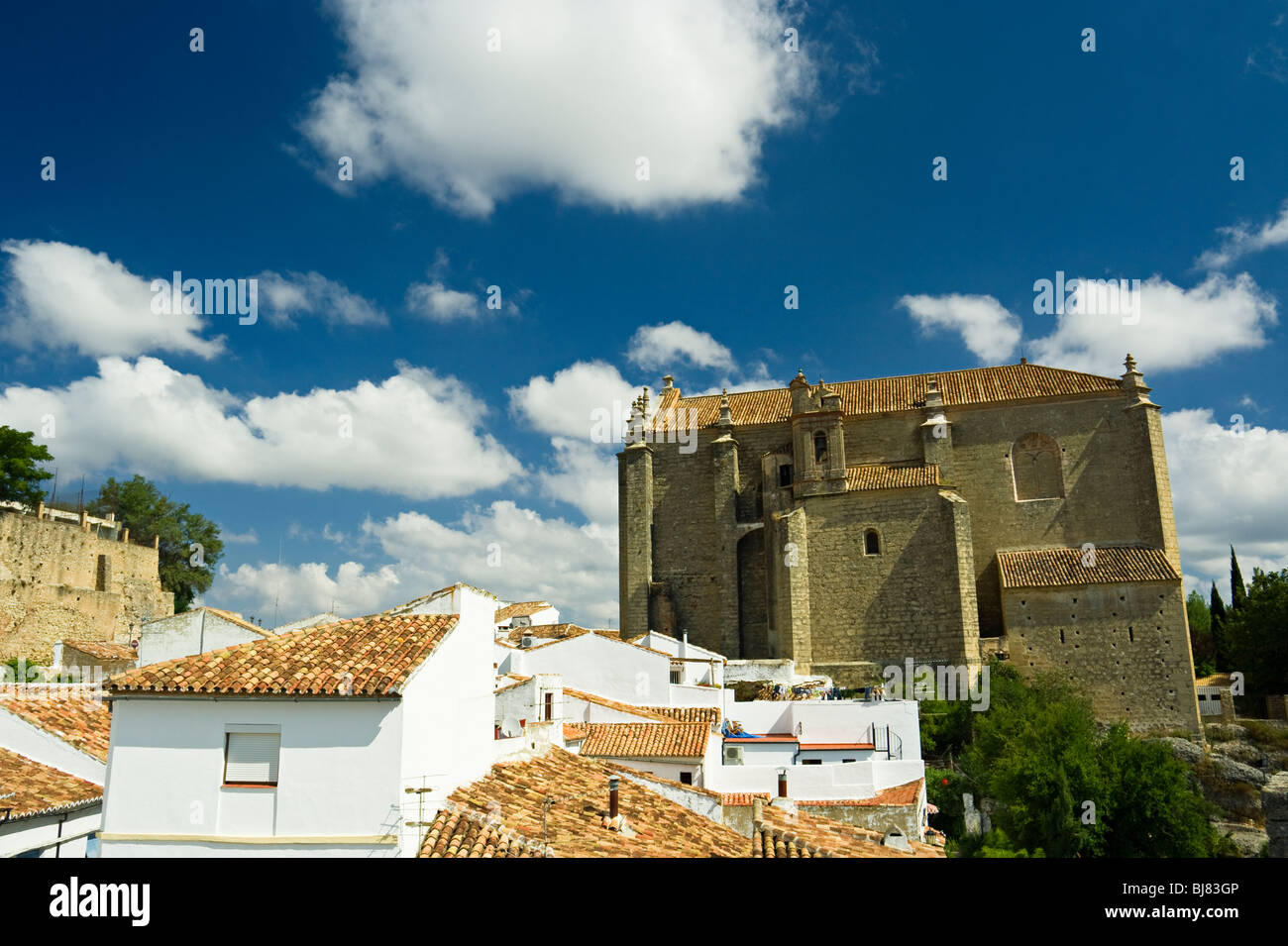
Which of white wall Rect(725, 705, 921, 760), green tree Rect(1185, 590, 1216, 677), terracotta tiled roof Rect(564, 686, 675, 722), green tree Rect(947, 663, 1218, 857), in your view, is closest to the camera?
terracotta tiled roof Rect(564, 686, 675, 722)

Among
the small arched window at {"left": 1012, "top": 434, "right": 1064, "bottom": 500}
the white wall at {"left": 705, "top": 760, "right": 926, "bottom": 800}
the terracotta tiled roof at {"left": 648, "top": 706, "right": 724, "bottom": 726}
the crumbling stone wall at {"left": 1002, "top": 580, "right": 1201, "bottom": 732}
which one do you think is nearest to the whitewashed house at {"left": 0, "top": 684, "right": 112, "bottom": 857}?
the white wall at {"left": 705, "top": 760, "right": 926, "bottom": 800}

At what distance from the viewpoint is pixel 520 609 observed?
42281 mm

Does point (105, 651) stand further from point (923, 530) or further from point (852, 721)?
point (923, 530)

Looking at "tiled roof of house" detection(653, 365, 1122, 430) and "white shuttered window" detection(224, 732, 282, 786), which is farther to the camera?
"tiled roof of house" detection(653, 365, 1122, 430)

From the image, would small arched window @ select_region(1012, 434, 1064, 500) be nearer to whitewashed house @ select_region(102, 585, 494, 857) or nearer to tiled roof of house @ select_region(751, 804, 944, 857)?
tiled roof of house @ select_region(751, 804, 944, 857)

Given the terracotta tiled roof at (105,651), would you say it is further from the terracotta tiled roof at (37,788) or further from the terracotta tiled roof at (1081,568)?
the terracotta tiled roof at (1081,568)

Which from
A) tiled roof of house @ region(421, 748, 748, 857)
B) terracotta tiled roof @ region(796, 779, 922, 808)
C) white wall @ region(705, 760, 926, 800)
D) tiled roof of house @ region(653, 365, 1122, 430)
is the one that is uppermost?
tiled roof of house @ region(653, 365, 1122, 430)

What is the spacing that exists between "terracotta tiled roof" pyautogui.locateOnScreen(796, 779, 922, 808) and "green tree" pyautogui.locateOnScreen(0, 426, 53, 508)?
133 feet

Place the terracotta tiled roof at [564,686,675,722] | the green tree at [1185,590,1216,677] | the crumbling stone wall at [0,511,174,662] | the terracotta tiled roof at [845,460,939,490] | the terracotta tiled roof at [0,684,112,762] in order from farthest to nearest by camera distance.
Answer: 1. the green tree at [1185,590,1216,677]
2. the crumbling stone wall at [0,511,174,662]
3. the terracotta tiled roof at [845,460,939,490]
4. the terracotta tiled roof at [564,686,675,722]
5. the terracotta tiled roof at [0,684,112,762]

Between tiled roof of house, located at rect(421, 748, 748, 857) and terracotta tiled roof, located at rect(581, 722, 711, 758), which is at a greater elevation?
terracotta tiled roof, located at rect(581, 722, 711, 758)

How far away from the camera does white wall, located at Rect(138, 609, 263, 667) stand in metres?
18.0
